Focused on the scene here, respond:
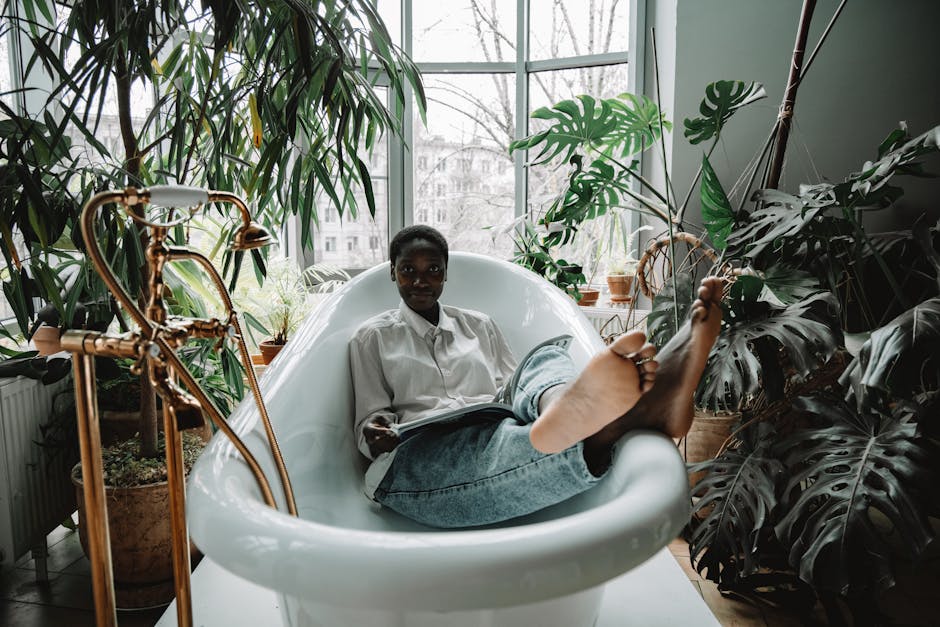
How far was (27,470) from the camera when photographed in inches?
64.1

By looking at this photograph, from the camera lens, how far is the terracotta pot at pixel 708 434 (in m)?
2.00

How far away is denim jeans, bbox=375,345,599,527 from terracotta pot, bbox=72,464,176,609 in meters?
0.60

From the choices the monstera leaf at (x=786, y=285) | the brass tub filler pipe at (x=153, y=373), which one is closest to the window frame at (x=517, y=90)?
the monstera leaf at (x=786, y=285)

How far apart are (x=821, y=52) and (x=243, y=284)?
8.84ft

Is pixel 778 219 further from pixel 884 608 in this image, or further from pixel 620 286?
pixel 620 286

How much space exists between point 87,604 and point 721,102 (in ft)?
7.08

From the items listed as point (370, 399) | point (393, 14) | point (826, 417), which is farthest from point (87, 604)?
point (393, 14)

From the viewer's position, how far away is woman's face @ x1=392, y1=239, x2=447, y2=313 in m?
1.64

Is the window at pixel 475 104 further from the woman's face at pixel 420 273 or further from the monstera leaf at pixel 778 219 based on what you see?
the woman's face at pixel 420 273

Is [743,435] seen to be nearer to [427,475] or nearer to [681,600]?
[681,600]

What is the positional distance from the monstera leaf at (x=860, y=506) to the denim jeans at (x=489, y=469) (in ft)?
1.85

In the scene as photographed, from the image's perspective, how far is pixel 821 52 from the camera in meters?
2.51

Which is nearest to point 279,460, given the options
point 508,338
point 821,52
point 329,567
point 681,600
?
point 329,567

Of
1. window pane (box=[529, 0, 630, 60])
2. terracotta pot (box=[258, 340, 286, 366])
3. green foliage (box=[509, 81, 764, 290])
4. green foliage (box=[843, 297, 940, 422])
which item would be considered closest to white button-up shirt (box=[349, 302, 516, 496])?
green foliage (box=[509, 81, 764, 290])
